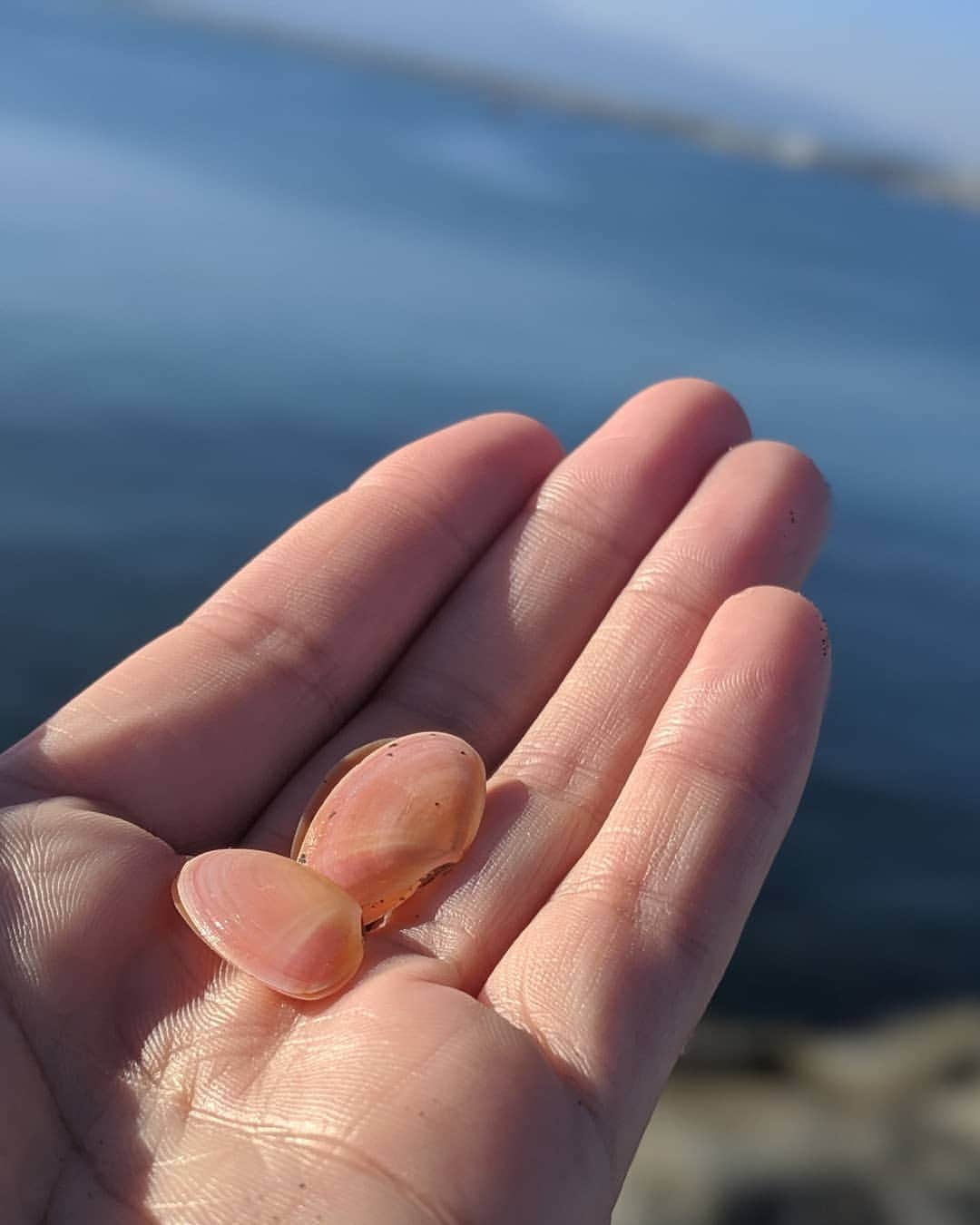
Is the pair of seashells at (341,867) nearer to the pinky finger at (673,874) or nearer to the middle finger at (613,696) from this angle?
the middle finger at (613,696)

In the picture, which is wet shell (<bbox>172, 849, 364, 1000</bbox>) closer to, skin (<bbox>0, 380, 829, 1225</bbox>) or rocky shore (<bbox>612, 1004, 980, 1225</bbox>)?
skin (<bbox>0, 380, 829, 1225</bbox>)

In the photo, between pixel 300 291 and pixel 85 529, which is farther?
pixel 300 291

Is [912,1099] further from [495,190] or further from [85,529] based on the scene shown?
[495,190]

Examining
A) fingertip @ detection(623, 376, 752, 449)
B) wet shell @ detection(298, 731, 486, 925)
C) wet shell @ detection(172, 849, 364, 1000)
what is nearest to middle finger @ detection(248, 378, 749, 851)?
fingertip @ detection(623, 376, 752, 449)

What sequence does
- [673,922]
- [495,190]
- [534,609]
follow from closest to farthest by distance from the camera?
[673,922] < [534,609] < [495,190]

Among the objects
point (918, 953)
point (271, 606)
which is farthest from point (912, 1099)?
point (271, 606)

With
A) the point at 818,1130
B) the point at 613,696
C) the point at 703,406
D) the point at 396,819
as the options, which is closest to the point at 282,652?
the point at 396,819

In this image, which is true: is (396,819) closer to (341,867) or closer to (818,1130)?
(341,867)
